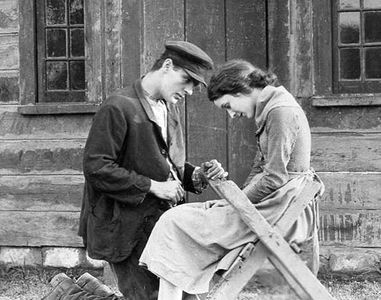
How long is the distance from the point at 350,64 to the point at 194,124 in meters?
1.43

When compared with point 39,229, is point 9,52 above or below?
above

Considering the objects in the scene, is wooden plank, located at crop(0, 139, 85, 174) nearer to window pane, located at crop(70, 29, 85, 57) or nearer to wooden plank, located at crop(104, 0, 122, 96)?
wooden plank, located at crop(104, 0, 122, 96)

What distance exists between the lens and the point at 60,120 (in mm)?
7602

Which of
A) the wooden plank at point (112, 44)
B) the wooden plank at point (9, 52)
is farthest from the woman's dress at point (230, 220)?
the wooden plank at point (9, 52)

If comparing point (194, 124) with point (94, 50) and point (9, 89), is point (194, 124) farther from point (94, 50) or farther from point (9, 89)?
point (9, 89)

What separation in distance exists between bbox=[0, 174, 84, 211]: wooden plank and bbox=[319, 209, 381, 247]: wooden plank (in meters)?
2.17

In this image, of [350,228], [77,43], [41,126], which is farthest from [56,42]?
[350,228]

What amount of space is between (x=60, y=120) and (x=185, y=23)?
1.42 meters

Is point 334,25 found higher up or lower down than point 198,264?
higher up

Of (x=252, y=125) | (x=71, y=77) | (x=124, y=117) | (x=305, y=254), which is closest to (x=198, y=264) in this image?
(x=305, y=254)

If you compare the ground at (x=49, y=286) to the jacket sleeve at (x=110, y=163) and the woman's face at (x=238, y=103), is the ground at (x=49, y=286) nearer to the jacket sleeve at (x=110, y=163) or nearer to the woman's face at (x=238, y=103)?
the jacket sleeve at (x=110, y=163)

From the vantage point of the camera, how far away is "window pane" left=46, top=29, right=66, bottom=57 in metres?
7.68

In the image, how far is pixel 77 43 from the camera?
764 cm

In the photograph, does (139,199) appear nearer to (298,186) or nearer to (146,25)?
(298,186)
